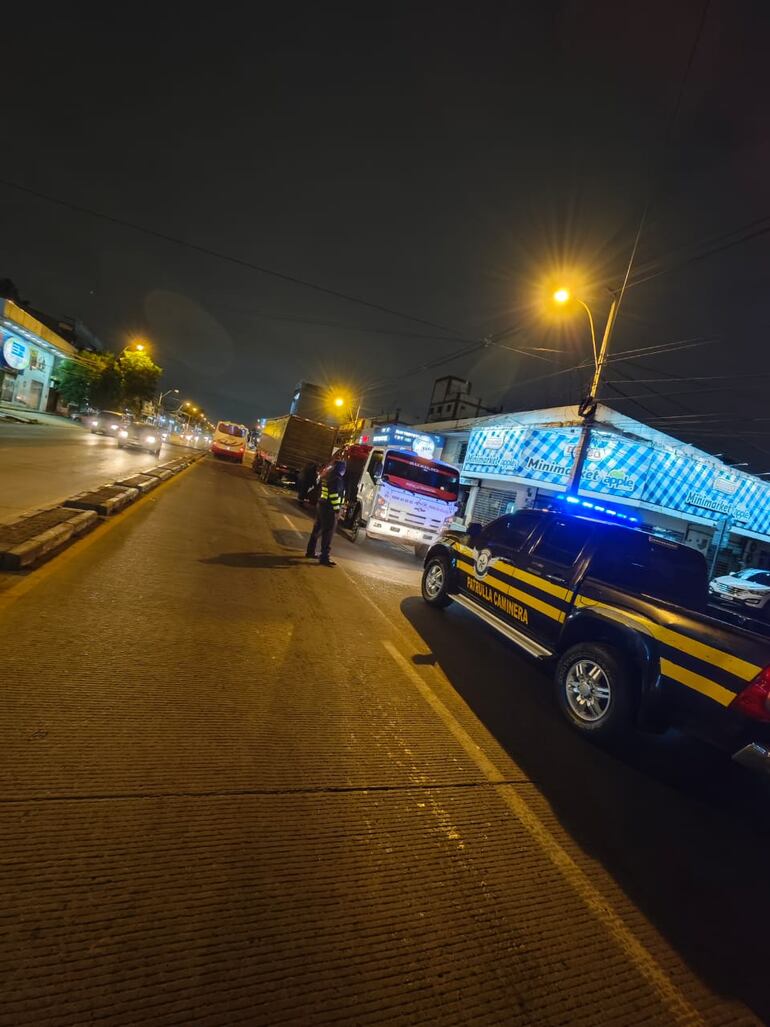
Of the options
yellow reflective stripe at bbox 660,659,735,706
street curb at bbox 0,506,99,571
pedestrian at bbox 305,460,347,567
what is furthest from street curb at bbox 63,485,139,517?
yellow reflective stripe at bbox 660,659,735,706

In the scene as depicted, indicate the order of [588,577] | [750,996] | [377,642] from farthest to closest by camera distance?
[377,642] → [588,577] → [750,996]

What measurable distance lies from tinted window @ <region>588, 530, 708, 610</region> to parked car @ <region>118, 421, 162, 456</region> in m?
27.2

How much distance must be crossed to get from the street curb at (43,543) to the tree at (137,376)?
149 ft

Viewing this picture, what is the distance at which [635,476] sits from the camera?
17656mm

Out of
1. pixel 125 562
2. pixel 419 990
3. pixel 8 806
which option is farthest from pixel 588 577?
pixel 125 562

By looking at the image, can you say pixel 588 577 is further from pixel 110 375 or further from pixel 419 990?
pixel 110 375

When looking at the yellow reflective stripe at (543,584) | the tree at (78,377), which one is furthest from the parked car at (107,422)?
the yellow reflective stripe at (543,584)

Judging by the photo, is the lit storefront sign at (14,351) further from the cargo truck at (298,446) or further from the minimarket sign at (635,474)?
the minimarket sign at (635,474)

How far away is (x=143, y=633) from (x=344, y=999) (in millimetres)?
3445

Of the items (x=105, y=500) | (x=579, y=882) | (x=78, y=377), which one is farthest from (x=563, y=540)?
(x=78, y=377)

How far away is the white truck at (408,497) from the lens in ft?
41.3

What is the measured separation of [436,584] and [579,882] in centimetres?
513

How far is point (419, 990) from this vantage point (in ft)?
6.00

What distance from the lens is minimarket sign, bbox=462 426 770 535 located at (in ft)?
58.2
